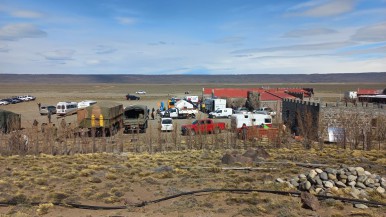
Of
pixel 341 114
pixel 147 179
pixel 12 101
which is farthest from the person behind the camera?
pixel 12 101

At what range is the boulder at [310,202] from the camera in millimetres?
10594

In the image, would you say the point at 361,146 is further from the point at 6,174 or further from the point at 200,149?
the point at 6,174

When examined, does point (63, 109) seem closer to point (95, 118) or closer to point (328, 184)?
point (95, 118)

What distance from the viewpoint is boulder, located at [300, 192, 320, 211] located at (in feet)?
34.8

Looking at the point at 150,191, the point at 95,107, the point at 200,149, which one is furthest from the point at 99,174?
the point at 95,107

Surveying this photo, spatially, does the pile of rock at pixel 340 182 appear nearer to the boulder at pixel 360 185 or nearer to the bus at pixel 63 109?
the boulder at pixel 360 185

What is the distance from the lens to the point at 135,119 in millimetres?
30500

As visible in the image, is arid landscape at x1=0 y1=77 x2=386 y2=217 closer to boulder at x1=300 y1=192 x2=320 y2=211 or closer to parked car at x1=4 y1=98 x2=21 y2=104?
boulder at x1=300 y1=192 x2=320 y2=211

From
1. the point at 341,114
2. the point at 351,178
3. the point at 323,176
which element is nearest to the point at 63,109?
the point at 341,114

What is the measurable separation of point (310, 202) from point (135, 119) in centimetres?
2156

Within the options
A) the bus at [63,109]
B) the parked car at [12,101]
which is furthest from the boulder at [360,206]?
the parked car at [12,101]

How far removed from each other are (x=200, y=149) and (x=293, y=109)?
1236cm

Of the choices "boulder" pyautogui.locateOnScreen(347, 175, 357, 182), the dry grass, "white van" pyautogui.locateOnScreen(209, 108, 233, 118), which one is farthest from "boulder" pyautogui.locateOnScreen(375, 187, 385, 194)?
"white van" pyautogui.locateOnScreen(209, 108, 233, 118)

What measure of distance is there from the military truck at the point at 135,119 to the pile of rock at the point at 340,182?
18.9 metres
